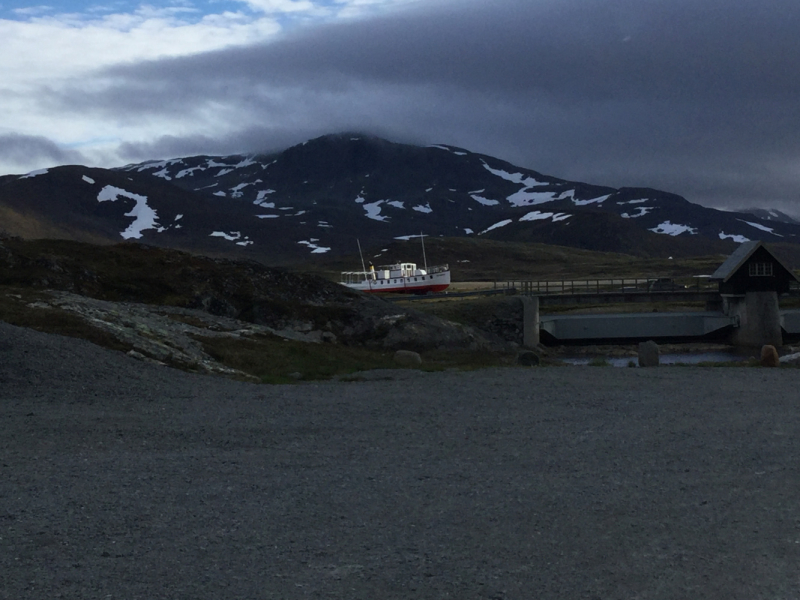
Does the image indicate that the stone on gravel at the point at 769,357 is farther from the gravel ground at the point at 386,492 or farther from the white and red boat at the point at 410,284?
the white and red boat at the point at 410,284

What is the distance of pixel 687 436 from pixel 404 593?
34.5ft

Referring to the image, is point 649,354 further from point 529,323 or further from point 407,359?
point 529,323

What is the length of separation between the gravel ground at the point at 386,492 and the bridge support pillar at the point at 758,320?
50.5 meters

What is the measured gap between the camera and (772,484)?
13.3m

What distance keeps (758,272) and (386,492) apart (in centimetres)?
6684

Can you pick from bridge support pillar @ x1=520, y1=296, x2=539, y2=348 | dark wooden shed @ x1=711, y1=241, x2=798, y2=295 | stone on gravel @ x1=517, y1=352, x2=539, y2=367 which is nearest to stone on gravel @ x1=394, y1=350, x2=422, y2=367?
stone on gravel @ x1=517, y1=352, x2=539, y2=367

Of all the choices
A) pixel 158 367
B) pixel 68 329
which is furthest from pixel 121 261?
pixel 158 367

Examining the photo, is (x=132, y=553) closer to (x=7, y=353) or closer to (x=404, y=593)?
(x=404, y=593)

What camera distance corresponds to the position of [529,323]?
224 feet

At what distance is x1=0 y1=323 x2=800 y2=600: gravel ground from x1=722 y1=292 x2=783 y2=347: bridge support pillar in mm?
50535

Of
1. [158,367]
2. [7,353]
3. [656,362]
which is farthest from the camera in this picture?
[656,362]

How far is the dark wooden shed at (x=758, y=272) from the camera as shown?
71.7m

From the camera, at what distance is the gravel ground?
9172 mm

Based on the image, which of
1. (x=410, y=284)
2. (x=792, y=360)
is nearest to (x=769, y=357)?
(x=792, y=360)
